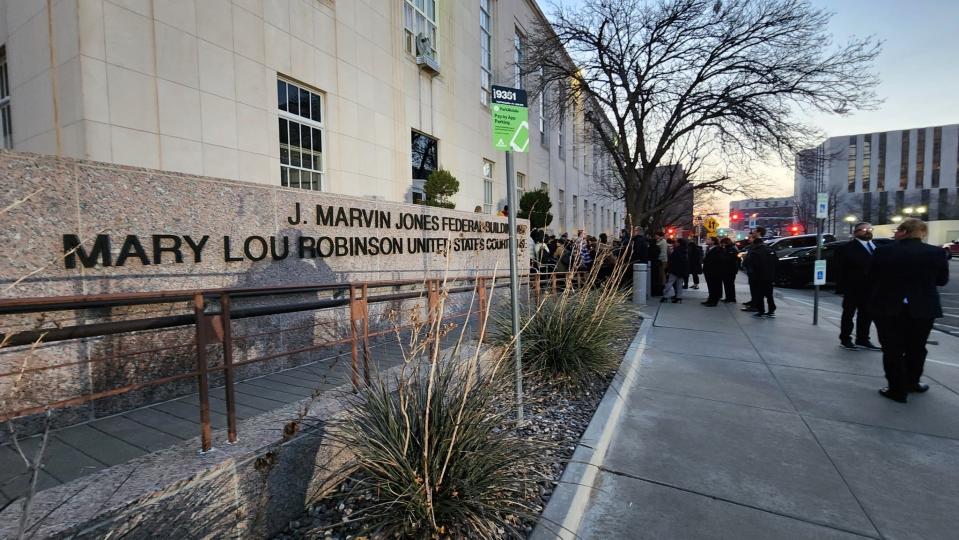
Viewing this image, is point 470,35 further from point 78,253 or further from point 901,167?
point 901,167

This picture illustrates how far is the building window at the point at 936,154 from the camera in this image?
79.1 m

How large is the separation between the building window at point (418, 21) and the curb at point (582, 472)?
10.7 metres

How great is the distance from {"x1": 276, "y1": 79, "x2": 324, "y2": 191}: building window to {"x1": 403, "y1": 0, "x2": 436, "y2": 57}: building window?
164 inches

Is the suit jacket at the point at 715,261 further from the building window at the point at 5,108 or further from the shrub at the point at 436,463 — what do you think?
the building window at the point at 5,108

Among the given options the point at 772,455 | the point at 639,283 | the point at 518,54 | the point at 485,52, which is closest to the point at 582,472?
the point at 772,455

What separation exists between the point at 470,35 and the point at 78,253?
48.3 feet

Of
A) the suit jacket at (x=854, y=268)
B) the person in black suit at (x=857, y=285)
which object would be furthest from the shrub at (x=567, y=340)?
the suit jacket at (x=854, y=268)

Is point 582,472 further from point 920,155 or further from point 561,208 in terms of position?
point 920,155

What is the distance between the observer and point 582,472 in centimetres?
305

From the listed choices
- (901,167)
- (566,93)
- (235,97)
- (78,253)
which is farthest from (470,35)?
(901,167)

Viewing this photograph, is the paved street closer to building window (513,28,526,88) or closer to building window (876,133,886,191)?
building window (513,28,526,88)

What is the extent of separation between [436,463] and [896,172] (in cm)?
11180

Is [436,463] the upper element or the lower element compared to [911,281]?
lower

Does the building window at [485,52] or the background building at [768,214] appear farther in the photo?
the background building at [768,214]
